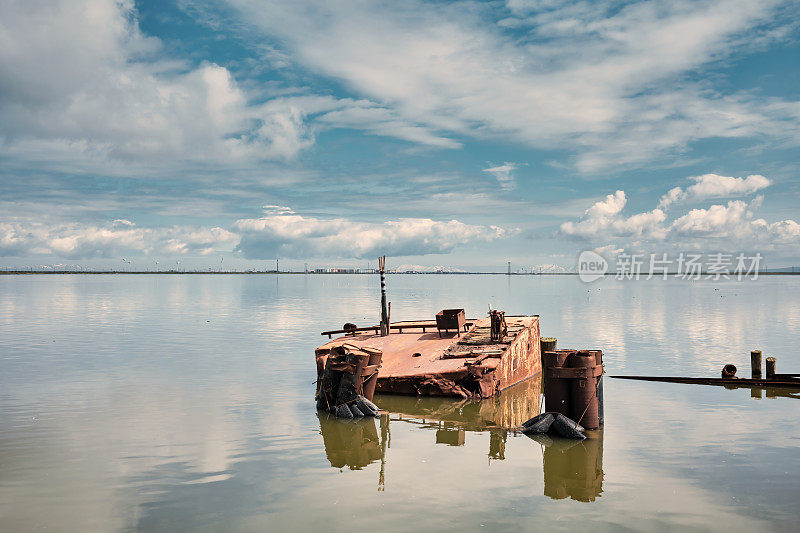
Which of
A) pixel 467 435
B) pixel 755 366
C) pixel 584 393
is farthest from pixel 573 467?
pixel 755 366

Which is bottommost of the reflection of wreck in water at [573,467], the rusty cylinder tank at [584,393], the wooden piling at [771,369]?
the reflection of wreck in water at [573,467]

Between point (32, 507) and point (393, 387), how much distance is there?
11.7m

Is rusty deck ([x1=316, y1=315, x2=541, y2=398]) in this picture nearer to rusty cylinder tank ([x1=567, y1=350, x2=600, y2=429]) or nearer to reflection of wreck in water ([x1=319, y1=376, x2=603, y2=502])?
reflection of wreck in water ([x1=319, y1=376, x2=603, y2=502])

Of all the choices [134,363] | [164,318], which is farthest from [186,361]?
[164,318]

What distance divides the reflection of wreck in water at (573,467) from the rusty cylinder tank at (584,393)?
0.42 meters

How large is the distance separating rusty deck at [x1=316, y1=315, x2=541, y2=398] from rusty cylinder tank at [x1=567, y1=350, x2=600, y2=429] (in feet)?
14.1

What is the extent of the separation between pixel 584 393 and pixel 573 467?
2.74m

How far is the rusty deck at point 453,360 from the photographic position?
1986cm

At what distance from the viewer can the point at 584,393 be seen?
15875 mm

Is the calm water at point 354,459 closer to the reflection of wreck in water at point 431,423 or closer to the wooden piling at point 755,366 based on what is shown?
the reflection of wreck in water at point 431,423

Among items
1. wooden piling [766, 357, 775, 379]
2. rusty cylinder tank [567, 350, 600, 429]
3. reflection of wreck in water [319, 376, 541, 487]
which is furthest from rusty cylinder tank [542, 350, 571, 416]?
wooden piling [766, 357, 775, 379]

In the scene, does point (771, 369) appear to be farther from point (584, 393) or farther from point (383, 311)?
point (383, 311)

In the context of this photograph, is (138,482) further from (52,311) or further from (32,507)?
(52,311)

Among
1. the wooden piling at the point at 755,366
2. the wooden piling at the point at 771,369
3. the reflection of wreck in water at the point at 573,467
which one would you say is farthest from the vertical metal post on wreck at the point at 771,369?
the reflection of wreck in water at the point at 573,467
